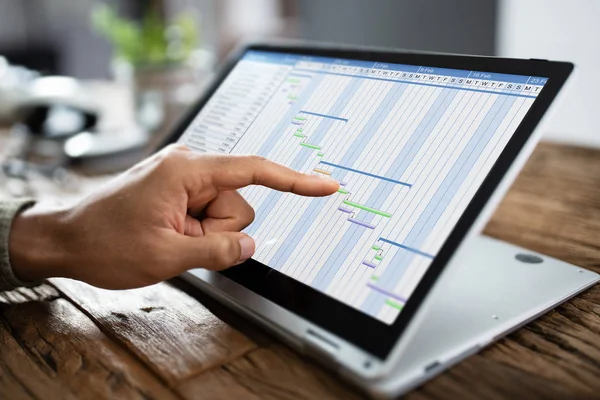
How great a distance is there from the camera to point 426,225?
508 mm

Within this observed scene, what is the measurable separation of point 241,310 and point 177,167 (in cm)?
16

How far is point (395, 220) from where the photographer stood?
53 centimetres

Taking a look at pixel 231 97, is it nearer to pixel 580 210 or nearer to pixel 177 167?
pixel 177 167

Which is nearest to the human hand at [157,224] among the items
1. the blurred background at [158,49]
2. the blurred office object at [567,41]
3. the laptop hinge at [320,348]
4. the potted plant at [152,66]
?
the laptop hinge at [320,348]

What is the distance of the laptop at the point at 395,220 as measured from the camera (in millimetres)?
482

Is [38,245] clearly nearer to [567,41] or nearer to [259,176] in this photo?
[259,176]

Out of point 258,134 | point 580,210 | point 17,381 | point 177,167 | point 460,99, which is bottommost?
point 17,381

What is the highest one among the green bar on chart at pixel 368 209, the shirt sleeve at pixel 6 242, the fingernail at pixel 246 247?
the green bar on chart at pixel 368 209

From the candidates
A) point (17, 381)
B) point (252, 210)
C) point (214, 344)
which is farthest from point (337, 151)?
point (17, 381)

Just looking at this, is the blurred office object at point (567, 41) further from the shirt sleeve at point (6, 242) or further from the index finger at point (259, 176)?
the shirt sleeve at point (6, 242)

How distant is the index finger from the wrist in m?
0.17

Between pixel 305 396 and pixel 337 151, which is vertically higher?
pixel 337 151

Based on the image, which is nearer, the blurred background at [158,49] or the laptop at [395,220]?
the laptop at [395,220]

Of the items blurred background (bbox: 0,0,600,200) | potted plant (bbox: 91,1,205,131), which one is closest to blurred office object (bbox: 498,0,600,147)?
blurred background (bbox: 0,0,600,200)
